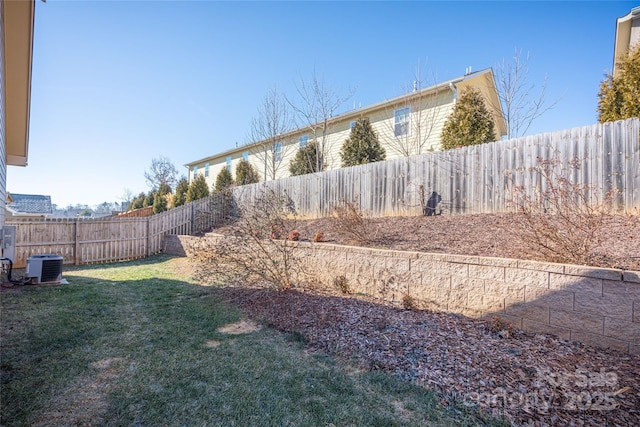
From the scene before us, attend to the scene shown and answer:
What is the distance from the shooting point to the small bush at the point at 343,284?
16.4 ft

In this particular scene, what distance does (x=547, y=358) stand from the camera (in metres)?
2.74

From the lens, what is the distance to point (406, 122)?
12.5 meters

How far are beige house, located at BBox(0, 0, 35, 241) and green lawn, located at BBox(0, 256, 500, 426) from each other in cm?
415

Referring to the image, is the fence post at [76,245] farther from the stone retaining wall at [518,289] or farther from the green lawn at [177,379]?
the stone retaining wall at [518,289]

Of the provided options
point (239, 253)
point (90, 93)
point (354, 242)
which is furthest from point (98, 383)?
point (90, 93)

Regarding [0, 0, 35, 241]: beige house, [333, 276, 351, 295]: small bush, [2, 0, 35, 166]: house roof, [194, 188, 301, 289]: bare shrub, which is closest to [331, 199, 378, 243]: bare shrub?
[333, 276, 351, 295]: small bush

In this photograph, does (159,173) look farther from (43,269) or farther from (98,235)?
(43,269)

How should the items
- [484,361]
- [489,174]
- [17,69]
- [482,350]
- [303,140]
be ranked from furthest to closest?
[303,140], [489,174], [17,69], [482,350], [484,361]

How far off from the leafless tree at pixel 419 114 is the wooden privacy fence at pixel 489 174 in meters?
4.14

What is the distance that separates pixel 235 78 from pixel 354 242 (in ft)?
27.7

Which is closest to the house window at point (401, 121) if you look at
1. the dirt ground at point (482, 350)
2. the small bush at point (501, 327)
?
the dirt ground at point (482, 350)

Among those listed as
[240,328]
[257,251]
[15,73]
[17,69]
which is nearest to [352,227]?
[257,251]

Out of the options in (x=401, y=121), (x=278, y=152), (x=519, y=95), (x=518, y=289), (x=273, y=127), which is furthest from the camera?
(x=278, y=152)

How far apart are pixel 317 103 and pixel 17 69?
33.4ft
